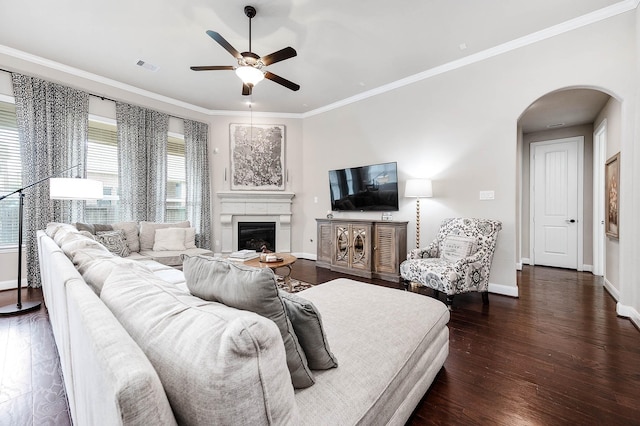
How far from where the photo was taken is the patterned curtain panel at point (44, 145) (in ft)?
11.8

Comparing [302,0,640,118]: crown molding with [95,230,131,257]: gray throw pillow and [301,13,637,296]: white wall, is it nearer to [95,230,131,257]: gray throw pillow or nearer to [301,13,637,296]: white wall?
[301,13,637,296]: white wall

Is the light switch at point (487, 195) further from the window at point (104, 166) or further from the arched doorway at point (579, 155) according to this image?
the window at point (104, 166)

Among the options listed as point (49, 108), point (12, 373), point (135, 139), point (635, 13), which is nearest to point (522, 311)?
point (635, 13)

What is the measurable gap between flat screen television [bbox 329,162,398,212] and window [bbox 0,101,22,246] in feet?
14.7

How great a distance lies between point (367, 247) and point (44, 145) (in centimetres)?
471

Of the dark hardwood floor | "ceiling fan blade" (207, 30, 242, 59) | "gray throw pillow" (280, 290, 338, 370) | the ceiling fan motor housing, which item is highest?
the ceiling fan motor housing

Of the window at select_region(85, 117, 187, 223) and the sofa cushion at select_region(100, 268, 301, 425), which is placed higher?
the window at select_region(85, 117, 187, 223)

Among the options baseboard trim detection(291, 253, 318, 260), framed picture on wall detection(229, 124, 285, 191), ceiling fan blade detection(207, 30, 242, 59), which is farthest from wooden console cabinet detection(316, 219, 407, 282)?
ceiling fan blade detection(207, 30, 242, 59)

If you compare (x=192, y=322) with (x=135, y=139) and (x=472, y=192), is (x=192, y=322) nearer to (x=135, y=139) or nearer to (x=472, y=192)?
(x=472, y=192)

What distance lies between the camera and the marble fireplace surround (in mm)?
5652

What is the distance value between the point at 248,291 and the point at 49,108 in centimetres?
479

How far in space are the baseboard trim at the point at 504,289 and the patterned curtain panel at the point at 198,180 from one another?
486 centimetres

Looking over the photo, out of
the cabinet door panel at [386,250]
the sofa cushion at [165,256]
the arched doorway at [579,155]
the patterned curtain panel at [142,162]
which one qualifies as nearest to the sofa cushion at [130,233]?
the sofa cushion at [165,256]

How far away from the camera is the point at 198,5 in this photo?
278 centimetres
